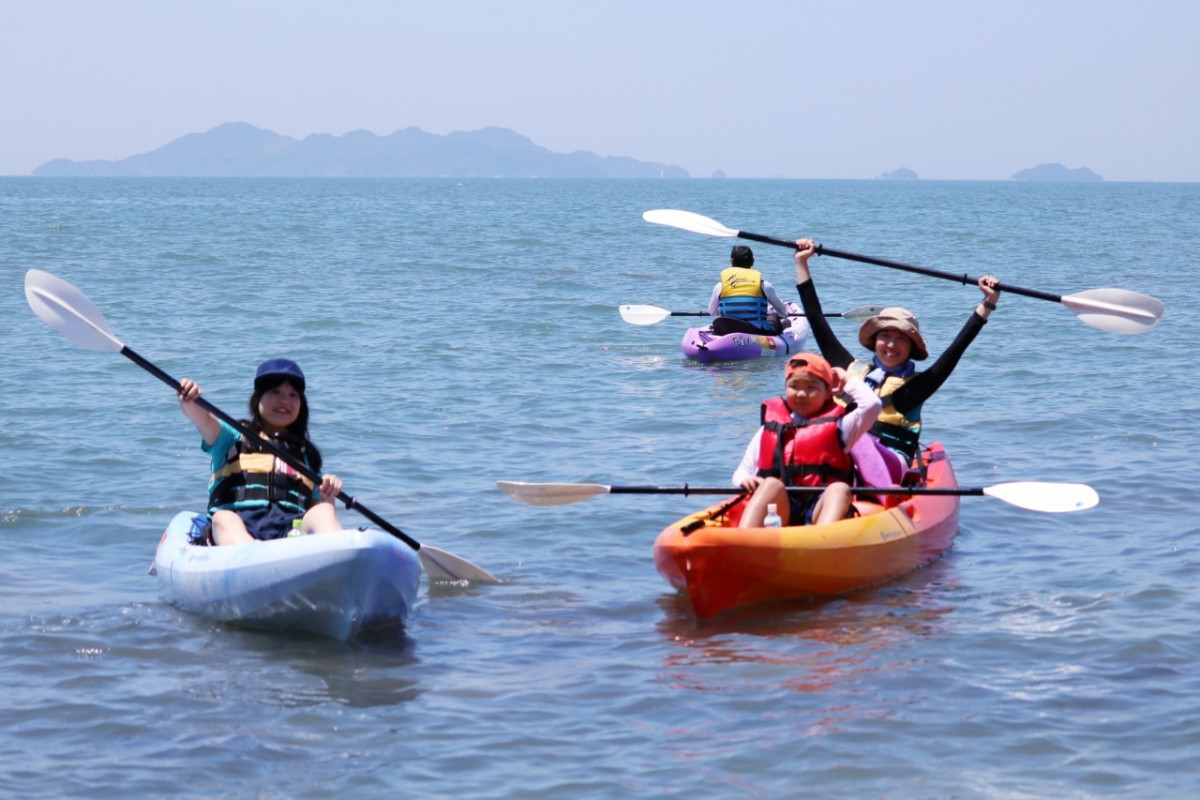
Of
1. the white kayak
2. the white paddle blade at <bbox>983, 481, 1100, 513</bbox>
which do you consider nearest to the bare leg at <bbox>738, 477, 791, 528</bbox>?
the white paddle blade at <bbox>983, 481, 1100, 513</bbox>

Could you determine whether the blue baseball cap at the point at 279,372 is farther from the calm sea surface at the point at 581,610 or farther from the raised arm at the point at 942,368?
the raised arm at the point at 942,368

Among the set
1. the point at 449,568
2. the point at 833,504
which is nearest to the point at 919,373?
the point at 833,504

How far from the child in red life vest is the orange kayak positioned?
0.17m

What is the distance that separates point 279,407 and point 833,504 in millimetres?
2510

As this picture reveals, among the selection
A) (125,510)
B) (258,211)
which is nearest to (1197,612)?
(125,510)

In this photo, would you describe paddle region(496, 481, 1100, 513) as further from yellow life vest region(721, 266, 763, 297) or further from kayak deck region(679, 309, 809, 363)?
yellow life vest region(721, 266, 763, 297)

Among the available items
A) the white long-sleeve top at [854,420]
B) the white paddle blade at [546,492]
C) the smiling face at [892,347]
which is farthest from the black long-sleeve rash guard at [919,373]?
the white paddle blade at [546,492]

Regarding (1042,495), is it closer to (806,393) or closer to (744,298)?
(806,393)

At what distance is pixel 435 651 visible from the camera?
5.96 m

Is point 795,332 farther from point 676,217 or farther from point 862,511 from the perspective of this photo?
point 862,511

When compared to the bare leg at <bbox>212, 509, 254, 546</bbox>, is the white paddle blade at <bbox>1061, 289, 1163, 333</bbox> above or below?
above

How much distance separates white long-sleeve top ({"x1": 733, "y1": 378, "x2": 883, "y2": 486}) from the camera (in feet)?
21.2

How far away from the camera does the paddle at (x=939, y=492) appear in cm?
668

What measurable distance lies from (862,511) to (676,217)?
103 inches
